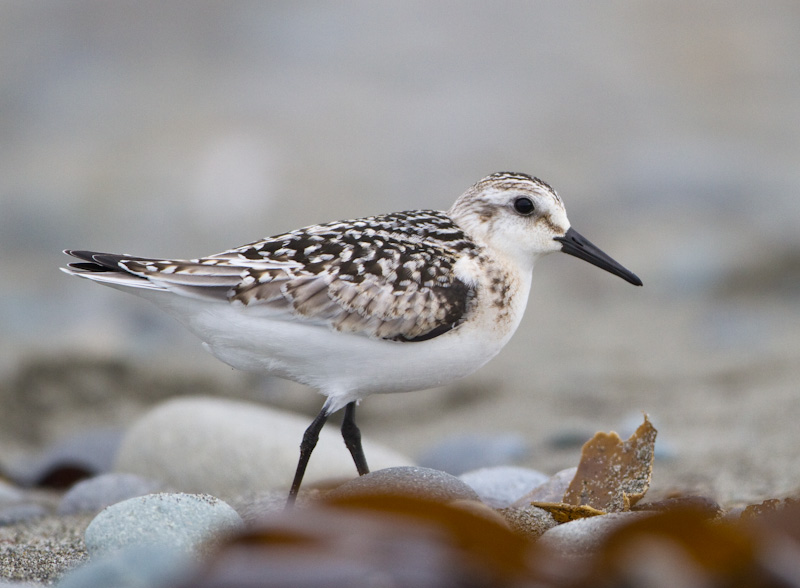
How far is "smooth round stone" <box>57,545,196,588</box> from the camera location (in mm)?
2666

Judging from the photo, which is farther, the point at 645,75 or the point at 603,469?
the point at 645,75

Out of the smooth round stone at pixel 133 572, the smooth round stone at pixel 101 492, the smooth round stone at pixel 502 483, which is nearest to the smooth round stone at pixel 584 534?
the smooth round stone at pixel 502 483

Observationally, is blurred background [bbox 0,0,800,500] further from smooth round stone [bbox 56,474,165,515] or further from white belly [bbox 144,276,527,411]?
smooth round stone [bbox 56,474,165,515]

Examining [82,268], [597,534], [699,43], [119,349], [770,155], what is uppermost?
[699,43]

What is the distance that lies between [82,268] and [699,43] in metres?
10.8

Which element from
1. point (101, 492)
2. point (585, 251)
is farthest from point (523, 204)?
point (101, 492)

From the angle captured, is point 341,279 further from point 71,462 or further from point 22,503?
point 71,462

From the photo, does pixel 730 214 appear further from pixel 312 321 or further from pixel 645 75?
pixel 312 321

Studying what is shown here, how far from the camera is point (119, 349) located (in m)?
6.91

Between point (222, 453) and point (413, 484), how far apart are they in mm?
1674

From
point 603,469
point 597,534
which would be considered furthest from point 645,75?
point 597,534

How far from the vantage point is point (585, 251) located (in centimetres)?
397

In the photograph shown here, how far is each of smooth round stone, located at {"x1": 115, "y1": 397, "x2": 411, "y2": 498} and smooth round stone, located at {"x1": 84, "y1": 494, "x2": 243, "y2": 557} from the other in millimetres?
1287

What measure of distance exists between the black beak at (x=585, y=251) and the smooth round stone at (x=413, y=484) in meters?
1.09
